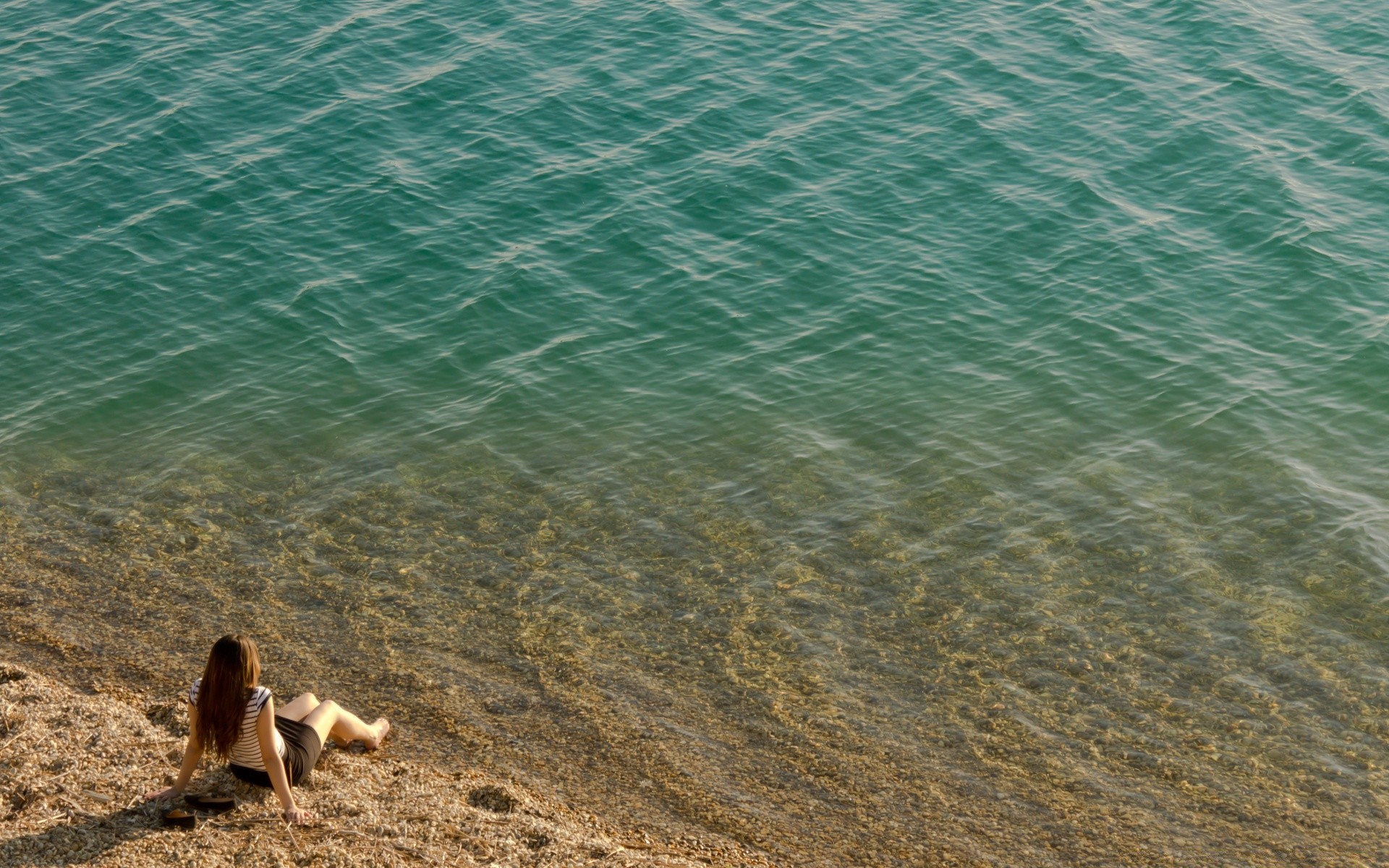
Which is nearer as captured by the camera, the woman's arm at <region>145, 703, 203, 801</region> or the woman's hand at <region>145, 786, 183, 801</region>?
the woman's arm at <region>145, 703, 203, 801</region>

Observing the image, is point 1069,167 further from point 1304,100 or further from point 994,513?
point 994,513

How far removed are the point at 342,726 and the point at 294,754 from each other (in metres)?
0.89

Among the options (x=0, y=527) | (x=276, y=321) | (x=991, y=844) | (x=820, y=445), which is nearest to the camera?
(x=991, y=844)

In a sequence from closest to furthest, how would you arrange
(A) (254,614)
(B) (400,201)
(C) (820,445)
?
1. (A) (254,614)
2. (C) (820,445)
3. (B) (400,201)

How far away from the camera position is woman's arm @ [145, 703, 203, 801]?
36.5ft

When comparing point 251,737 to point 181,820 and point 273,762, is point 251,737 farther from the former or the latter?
point 181,820

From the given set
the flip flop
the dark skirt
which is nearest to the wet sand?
the dark skirt

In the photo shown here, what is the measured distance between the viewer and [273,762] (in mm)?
11055

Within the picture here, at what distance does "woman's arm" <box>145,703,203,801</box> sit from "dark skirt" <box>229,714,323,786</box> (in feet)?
1.32

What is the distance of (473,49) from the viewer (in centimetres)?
3064

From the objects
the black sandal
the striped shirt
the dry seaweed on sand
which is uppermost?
the striped shirt

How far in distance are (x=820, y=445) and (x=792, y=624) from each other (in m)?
4.43

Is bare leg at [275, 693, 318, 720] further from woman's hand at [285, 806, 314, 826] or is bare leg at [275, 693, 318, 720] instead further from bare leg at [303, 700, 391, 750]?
woman's hand at [285, 806, 314, 826]

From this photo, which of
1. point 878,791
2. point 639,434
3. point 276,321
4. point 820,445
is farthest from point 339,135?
point 878,791
